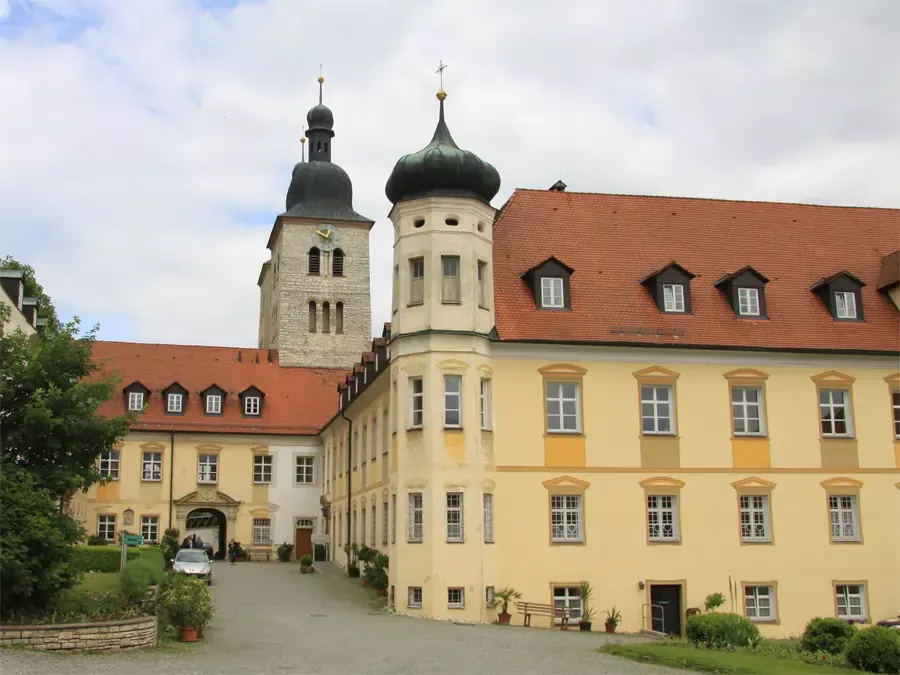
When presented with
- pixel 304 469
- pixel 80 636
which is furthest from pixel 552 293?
pixel 304 469

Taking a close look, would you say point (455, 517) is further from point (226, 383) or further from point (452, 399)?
point (226, 383)

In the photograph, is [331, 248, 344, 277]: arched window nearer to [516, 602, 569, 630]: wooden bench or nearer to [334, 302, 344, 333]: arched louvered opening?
[334, 302, 344, 333]: arched louvered opening

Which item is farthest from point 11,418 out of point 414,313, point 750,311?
point 750,311

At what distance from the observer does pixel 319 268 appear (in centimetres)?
7119

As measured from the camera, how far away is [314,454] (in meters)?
55.9

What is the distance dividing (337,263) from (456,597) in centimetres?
4567

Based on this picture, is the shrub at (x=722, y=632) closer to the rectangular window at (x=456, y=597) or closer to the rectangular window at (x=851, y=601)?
the rectangular window at (x=456, y=597)

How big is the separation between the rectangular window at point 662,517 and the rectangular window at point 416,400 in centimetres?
704

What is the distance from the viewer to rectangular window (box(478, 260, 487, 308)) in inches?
1195

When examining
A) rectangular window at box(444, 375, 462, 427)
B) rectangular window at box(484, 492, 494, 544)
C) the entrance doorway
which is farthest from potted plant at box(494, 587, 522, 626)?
rectangular window at box(444, 375, 462, 427)

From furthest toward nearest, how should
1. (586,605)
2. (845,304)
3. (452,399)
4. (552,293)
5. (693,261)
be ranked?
(693,261), (845,304), (552,293), (452,399), (586,605)

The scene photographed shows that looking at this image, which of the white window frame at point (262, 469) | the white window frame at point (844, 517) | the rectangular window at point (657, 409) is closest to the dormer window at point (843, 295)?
the white window frame at point (844, 517)

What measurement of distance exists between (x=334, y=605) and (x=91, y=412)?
1185 cm

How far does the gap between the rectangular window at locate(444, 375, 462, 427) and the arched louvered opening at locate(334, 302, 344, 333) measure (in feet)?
132
